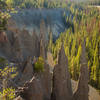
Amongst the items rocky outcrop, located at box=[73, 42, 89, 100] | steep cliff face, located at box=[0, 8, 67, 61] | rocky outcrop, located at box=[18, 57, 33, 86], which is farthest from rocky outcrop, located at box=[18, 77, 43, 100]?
steep cliff face, located at box=[0, 8, 67, 61]

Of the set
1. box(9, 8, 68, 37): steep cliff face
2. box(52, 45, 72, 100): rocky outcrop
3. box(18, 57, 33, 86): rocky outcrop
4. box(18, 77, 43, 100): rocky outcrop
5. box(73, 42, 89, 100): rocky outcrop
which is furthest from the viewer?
box(9, 8, 68, 37): steep cliff face

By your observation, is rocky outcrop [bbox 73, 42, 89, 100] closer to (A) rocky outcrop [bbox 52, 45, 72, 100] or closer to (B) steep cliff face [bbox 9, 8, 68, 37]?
(A) rocky outcrop [bbox 52, 45, 72, 100]

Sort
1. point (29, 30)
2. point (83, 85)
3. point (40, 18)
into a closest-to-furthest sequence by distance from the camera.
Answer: point (83, 85)
point (29, 30)
point (40, 18)

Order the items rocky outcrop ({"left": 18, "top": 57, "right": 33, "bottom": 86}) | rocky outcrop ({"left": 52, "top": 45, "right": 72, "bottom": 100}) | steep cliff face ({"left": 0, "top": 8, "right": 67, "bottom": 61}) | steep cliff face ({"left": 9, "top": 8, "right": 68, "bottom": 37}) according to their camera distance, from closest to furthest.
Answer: rocky outcrop ({"left": 52, "top": 45, "right": 72, "bottom": 100}), rocky outcrop ({"left": 18, "top": 57, "right": 33, "bottom": 86}), steep cliff face ({"left": 0, "top": 8, "right": 67, "bottom": 61}), steep cliff face ({"left": 9, "top": 8, "right": 68, "bottom": 37})

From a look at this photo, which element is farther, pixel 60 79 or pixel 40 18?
pixel 40 18

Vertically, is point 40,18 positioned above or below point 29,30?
above

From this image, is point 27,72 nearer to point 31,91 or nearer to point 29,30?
point 31,91

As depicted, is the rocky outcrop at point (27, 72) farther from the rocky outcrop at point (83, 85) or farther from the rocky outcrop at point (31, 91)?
the rocky outcrop at point (31, 91)

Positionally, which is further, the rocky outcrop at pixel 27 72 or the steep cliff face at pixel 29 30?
the steep cliff face at pixel 29 30

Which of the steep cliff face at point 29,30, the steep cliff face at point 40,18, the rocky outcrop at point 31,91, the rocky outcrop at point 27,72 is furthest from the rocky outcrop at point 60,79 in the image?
the steep cliff face at point 40,18

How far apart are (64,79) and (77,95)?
252 cm

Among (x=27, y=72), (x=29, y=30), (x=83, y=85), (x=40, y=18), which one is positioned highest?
(x=40, y=18)

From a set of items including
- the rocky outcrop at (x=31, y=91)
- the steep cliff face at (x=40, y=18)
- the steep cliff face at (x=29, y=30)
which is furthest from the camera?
the steep cliff face at (x=40, y=18)

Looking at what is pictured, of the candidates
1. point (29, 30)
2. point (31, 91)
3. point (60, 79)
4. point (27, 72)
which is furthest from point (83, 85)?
point (29, 30)
